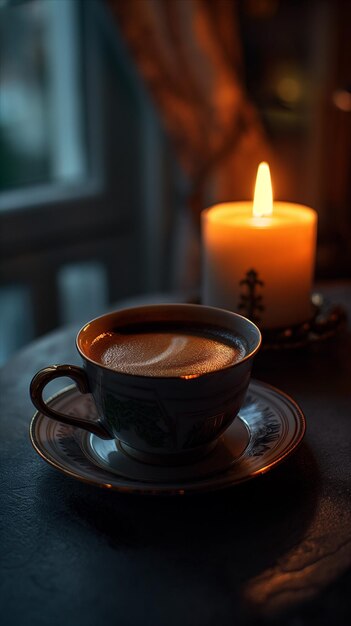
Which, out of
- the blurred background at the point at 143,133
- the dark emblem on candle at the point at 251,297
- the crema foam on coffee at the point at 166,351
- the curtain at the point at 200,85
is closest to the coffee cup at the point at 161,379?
the crema foam on coffee at the point at 166,351

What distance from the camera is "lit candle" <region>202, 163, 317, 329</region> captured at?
0.79 m

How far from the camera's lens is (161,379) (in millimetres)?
515

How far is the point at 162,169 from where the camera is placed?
6.00 ft

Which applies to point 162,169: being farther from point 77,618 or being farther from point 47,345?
→ point 77,618

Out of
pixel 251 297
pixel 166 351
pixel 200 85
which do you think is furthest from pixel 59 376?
pixel 200 85

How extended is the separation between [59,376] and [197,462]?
0.12 metres

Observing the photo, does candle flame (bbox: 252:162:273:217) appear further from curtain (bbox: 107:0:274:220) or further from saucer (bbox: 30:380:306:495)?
curtain (bbox: 107:0:274:220)

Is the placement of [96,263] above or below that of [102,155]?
below

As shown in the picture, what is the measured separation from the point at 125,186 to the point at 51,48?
14.5 inches

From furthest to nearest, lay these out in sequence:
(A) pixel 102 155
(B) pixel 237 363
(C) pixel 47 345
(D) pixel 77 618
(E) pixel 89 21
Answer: (A) pixel 102 155, (E) pixel 89 21, (C) pixel 47 345, (B) pixel 237 363, (D) pixel 77 618

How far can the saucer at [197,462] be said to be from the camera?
1.73 feet

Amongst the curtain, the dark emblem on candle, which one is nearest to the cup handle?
the dark emblem on candle

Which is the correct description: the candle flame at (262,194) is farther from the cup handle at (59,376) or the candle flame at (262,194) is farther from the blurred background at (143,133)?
the blurred background at (143,133)

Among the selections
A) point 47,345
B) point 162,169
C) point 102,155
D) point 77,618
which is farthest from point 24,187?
point 77,618
